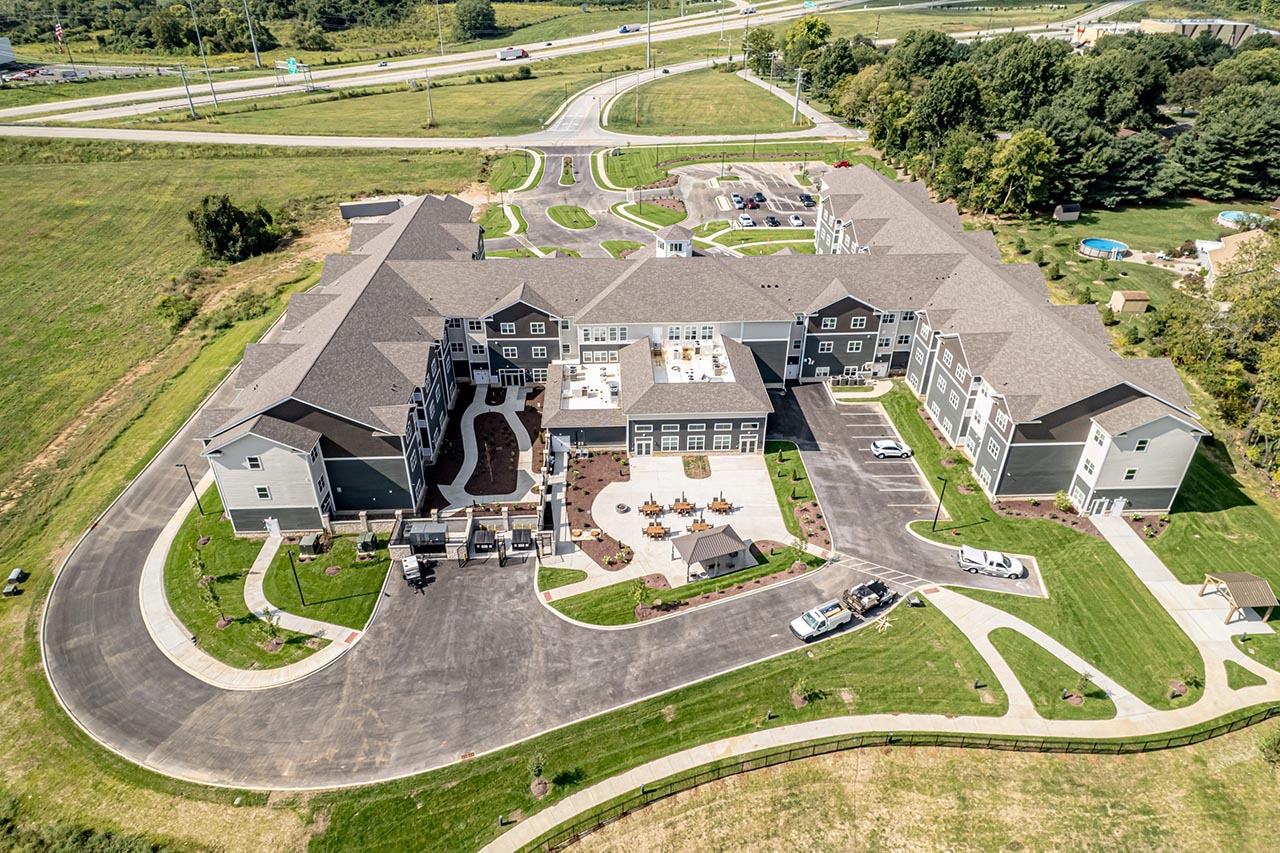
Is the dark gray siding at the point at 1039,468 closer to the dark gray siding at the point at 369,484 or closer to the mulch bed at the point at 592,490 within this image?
the mulch bed at the point at 592,490

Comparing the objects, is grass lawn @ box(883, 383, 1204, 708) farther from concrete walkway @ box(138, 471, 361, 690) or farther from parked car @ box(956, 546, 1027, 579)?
concrete walkway @ box(138, 471, 361, 690)

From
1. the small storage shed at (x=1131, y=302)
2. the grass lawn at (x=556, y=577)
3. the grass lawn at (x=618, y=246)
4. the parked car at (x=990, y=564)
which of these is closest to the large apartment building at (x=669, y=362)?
the parked car at (x=990, y=564)

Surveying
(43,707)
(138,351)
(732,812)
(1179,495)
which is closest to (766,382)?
(1179,495)

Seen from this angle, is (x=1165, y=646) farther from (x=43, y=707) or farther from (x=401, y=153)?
(x=401, y=153)

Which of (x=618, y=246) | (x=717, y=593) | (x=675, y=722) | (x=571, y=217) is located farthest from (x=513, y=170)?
(x=675, y=722)

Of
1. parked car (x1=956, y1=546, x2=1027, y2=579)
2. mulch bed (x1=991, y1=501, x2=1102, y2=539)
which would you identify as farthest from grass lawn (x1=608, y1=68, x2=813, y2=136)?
parked car (x1=956, y1=546, x2=1027, y2=579)
